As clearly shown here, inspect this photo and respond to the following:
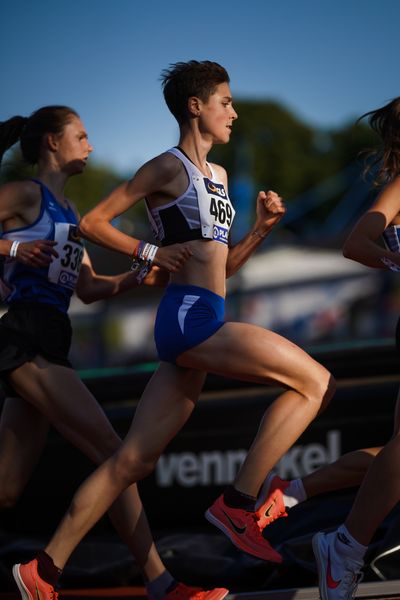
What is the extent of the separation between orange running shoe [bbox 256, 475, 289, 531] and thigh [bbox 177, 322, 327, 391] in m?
0.55

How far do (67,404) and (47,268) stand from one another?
668 millimetres

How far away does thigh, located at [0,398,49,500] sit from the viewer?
4180 millimetres

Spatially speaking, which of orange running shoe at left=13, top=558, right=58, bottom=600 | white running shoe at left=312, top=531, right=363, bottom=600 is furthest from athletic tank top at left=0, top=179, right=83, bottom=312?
white running shoe at left=312, top=531, right=363, bottom=600

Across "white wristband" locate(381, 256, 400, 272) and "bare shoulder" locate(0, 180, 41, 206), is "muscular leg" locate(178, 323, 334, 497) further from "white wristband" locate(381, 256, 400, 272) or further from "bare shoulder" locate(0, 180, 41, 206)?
"bare shoulder" locate(0, 180, 41, 206)

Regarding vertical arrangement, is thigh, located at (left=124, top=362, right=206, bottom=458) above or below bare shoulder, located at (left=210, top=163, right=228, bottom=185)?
below

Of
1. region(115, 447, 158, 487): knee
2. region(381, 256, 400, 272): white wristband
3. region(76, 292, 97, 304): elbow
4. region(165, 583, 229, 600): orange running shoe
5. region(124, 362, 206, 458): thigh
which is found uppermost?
region(381, 256, 400, 272): white wristband

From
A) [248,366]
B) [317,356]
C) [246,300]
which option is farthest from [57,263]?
[246,300]

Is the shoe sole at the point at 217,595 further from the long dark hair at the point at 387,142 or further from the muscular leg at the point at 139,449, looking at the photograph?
the long dark hair at the point at 387,142

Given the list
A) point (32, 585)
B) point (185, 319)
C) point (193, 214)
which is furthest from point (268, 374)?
point (32, 585)

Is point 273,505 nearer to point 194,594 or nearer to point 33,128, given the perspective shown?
point 194,594

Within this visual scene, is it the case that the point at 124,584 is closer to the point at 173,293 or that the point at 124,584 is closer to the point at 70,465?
the point at 70,465

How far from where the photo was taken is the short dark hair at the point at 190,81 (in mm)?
3760

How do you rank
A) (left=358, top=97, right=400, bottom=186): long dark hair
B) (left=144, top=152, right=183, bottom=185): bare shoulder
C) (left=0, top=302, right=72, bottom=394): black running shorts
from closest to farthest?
1. (left=144, top=152, right=183, bottom=185): bare shoulder
2. (left=358, top=97, right=400, bottom=186): long dark hair
3. (left=0, top=302, right=72, bottom=394): black running shorts

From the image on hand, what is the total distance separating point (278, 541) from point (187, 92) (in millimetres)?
2649
